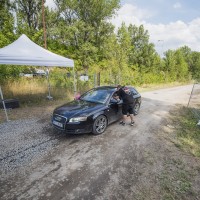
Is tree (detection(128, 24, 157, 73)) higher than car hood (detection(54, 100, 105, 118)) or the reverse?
higher

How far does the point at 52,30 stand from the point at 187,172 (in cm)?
2825

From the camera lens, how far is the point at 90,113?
5441 millimetres

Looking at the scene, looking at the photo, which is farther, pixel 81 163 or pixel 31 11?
pixel 31 11

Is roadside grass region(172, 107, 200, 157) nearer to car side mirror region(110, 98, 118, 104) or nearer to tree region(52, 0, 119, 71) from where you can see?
car side mirror region(110, 98, 118, 104)

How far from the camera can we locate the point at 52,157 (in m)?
4.35

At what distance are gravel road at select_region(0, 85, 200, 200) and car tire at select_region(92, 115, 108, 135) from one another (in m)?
0.18

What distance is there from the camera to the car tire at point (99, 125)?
5.59 metres

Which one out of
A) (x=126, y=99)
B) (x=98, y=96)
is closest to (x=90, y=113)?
(x=98, y=96)

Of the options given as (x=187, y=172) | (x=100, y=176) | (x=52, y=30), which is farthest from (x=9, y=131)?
(x=52, y=30)

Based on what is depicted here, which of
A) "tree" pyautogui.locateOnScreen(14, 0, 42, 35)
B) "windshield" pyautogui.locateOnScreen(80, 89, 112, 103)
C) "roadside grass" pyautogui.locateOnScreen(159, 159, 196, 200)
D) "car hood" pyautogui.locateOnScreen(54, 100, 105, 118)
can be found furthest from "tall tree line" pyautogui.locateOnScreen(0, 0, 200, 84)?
"roadside grass" pyautogui.locateOnScreen(159, 159, 196, 200)

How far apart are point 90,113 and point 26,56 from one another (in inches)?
A: 174

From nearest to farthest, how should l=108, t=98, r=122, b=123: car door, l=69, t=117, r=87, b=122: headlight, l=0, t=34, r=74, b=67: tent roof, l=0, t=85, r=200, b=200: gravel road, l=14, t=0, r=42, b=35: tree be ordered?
l=0, t=85, r=200, b=200: gravel road, l=69, t=117, r=87, b=122: headlight, l=108, t=98, r=122, b=123: car door, l=0, t=34, r=74, b=67: tent roof, l=14, t=0, r=42, b=35: tree

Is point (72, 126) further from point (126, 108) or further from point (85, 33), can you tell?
point (85, 33)

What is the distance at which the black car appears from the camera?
5.22 meters
